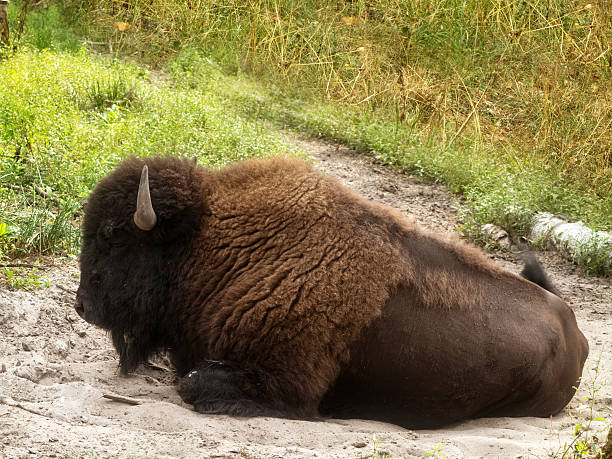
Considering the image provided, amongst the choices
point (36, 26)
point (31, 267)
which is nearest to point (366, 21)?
point (36, 26)

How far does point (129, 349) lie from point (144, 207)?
813 mm

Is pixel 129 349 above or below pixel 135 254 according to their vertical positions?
below

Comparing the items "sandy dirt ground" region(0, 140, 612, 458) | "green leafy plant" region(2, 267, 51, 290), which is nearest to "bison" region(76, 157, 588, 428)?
"sandy dirt ground" region(0, 140, 612, 458)

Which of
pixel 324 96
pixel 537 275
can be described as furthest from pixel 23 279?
pixel 324 96

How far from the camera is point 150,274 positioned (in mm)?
3924

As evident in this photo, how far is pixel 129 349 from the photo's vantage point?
13.2 ft

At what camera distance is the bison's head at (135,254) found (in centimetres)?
390

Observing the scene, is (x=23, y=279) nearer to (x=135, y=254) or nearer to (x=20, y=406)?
(x=135, y=254)

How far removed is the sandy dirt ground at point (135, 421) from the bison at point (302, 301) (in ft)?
0.60

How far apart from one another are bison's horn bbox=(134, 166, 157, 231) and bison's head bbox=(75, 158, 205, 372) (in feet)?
0.29

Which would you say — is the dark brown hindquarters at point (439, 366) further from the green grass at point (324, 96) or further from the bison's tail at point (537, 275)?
the green grass at point (324, 96)

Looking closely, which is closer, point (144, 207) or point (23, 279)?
point (144, 207)

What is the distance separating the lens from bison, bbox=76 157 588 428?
3678 mm

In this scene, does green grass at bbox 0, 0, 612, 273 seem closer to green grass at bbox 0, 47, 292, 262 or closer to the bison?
green grass at bbox 0, 47, 292, 262
